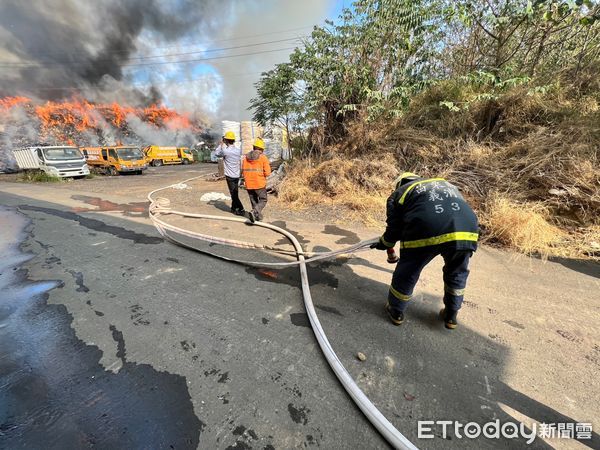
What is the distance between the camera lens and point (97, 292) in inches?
110

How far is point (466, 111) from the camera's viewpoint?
582 centimetres

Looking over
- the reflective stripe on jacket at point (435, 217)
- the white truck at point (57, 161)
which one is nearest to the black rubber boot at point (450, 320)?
the reflective stripe on jacket at point (435, 217)

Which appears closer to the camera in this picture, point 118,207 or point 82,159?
point 118,207

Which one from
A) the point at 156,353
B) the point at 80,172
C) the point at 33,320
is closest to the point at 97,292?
the point at 33,320

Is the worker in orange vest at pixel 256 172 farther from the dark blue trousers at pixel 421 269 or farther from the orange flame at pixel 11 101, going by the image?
the orange flame at pixel 11 101

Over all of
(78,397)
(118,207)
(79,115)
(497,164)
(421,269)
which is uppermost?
(79,115)

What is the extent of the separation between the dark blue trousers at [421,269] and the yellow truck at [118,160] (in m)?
19.8

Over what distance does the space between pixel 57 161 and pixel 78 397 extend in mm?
16997

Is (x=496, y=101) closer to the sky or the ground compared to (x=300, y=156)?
closer to the sky

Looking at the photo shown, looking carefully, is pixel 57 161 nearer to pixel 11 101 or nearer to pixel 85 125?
pixel 85 125

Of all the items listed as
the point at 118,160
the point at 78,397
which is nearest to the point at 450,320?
the point at 78,397

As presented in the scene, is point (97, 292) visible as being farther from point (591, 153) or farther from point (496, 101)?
point (496, 101)

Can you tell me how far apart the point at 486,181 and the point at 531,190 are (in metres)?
0.66

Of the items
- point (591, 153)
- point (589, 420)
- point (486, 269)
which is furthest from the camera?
point (591, 153)
